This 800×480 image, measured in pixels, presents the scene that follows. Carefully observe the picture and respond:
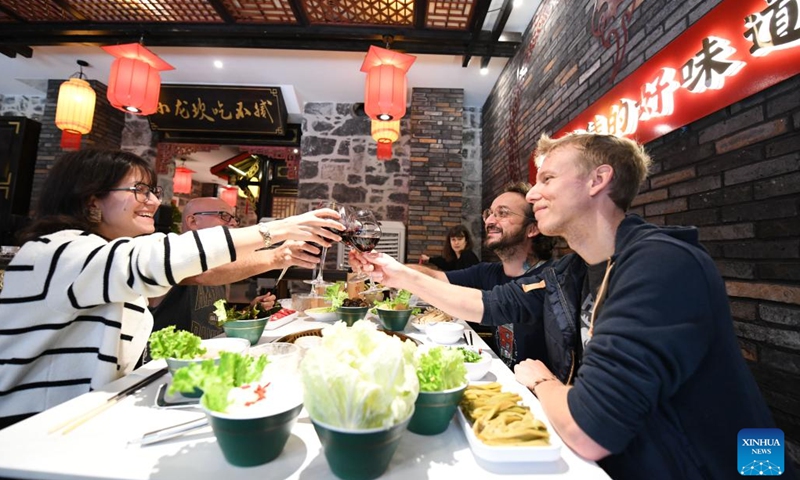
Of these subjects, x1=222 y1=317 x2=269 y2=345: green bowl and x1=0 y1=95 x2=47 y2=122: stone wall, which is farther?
x1=0 y1=95 x2=47 y2=122: stone wall

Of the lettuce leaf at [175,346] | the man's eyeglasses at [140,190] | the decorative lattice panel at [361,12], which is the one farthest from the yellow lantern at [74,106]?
the lettuce leaf at [175,346]

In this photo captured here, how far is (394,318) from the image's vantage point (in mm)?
1777

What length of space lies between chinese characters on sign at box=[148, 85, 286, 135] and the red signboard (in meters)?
5.61

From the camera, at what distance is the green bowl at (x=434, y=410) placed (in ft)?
2.53

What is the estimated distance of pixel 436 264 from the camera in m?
5.42

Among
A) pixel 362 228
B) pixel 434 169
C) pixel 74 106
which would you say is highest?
pixel 74 106

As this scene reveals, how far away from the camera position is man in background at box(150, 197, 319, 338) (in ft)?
5.99

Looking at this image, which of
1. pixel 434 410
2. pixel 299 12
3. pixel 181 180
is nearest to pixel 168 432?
pixel 434 410

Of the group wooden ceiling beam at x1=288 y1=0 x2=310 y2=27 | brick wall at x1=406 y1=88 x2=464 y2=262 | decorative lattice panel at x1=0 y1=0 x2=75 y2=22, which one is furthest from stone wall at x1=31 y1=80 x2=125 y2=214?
brick wall at x1=406 y1=88 x2=464 y2=262

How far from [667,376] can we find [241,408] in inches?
36.0

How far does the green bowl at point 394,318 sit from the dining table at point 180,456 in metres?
0.91

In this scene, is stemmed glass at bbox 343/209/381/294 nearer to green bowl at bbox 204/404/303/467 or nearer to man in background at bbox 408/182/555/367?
green bowl at bbox 204/404/303/467

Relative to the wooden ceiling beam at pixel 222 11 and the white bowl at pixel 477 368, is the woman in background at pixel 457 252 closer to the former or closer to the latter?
the white bowl at pixel 477 368

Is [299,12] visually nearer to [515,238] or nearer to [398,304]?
[515,238]
